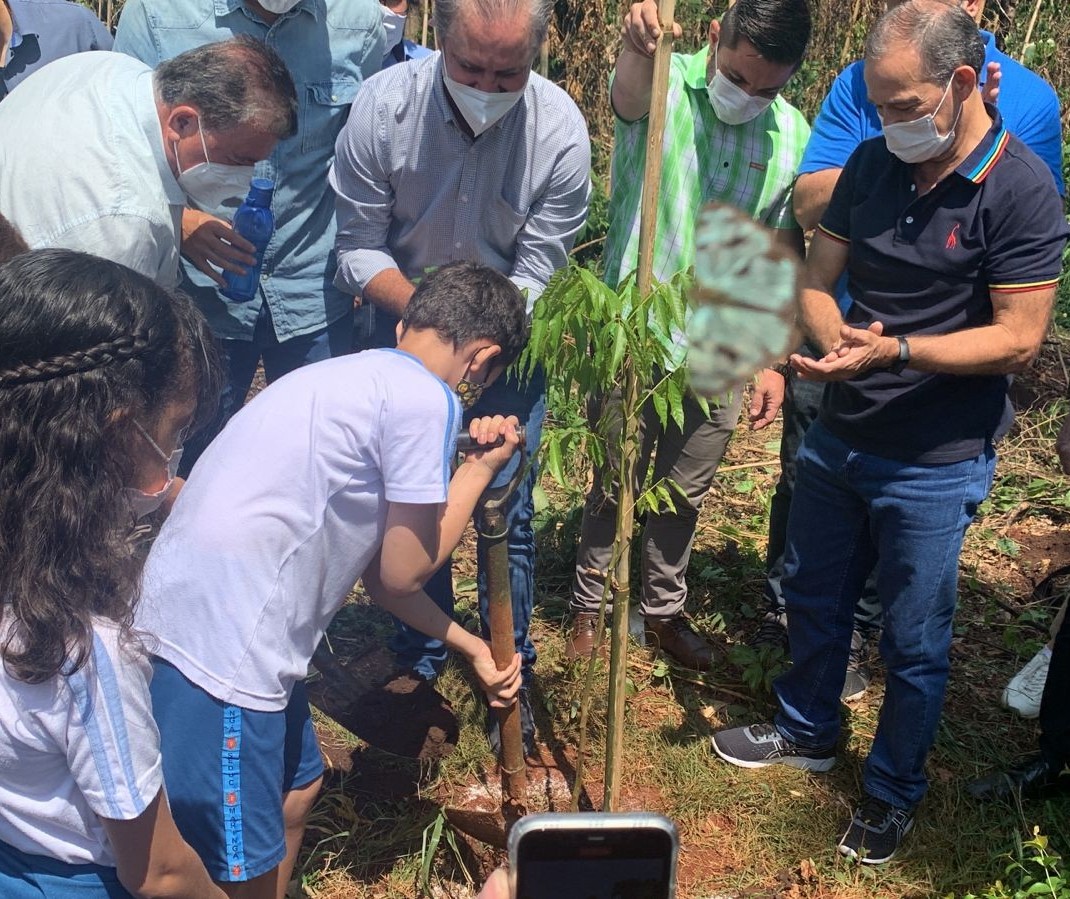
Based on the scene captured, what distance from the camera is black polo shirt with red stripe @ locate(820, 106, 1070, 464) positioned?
8.23 feet

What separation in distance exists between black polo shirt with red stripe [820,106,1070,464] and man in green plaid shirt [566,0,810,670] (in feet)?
1.42

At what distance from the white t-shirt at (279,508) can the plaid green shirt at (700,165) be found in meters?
1.41

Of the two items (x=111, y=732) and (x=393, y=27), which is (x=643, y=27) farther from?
(x=111, y=732)

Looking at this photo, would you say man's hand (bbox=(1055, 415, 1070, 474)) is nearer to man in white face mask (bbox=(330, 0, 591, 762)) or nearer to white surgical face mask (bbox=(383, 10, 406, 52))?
man in white face mask (bbox=(330, 0, 591, 762))

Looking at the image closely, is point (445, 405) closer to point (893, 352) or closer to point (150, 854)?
point (150, 854)

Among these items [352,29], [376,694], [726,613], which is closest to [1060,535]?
[726,613]

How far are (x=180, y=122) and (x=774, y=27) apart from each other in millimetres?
1629

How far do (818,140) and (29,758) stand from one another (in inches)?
106

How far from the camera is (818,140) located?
3.20 meters

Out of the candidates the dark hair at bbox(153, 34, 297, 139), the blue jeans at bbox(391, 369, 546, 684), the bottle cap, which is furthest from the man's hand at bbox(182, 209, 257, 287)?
the blue jeans at bbox(391, 369, 546, 684)

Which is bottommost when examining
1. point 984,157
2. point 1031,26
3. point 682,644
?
point 682,644

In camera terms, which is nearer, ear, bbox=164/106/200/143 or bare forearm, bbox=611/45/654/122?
ear, bbox=164/106/200/143

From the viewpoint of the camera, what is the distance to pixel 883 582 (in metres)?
2.91

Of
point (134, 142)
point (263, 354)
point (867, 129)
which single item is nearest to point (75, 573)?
point (134, 142)
